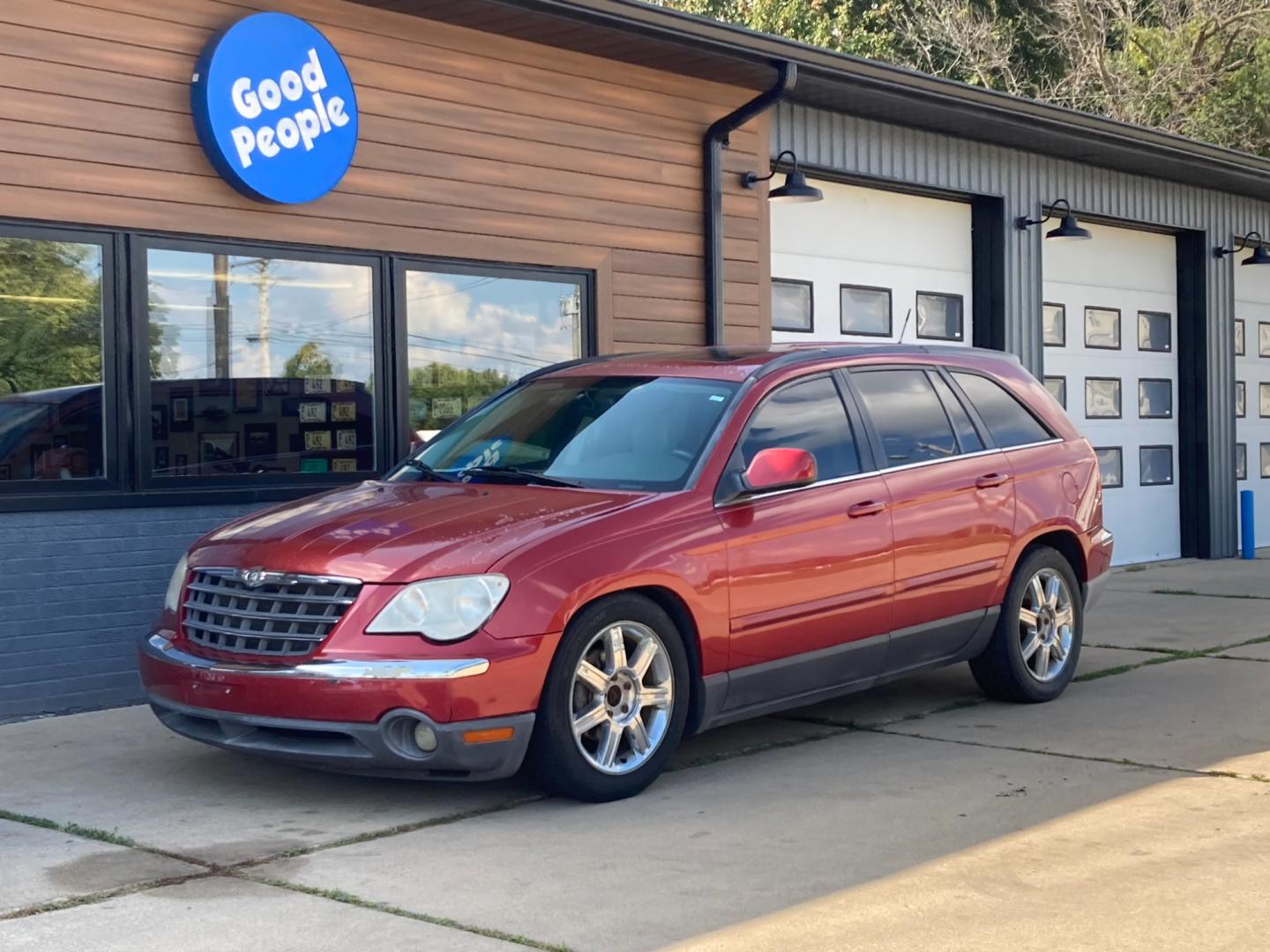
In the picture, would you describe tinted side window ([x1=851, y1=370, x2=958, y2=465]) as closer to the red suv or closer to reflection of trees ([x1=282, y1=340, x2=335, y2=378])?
the red suv

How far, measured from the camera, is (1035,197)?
14586 millimetres

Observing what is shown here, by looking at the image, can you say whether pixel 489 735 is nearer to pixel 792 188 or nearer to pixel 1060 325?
pixel 792 188

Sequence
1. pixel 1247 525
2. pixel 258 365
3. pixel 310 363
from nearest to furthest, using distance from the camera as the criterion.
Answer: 1. pixel 258 365
2. pixel 310 363
3. pixel 1247 525

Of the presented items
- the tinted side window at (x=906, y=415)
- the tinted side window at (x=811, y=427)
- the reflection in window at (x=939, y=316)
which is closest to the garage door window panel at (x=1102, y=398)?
the reflection in window at (x=939, y=316)

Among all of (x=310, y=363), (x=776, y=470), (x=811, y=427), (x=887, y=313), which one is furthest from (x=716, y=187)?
(x=776, y=470)

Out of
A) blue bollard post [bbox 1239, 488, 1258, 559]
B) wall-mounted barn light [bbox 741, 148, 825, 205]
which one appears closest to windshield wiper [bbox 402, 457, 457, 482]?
wall-mounted barn light [bbox 741, 148, 825, 205]

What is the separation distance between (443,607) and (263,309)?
148 inches

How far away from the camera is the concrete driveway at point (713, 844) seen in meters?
4.40

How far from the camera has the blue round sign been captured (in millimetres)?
8414

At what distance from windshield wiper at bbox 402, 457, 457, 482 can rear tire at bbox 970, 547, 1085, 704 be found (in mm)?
2725

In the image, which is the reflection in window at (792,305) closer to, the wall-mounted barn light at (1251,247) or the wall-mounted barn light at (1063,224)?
the wall-mounted barn light at (1063,224)

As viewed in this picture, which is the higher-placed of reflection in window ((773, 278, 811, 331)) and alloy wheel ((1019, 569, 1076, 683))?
reflection in window ((773, 278, 811, 331))

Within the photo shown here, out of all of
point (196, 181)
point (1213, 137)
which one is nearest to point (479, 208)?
point (196, 181)

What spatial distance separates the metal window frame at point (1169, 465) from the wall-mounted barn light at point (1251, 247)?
6.89 feet
